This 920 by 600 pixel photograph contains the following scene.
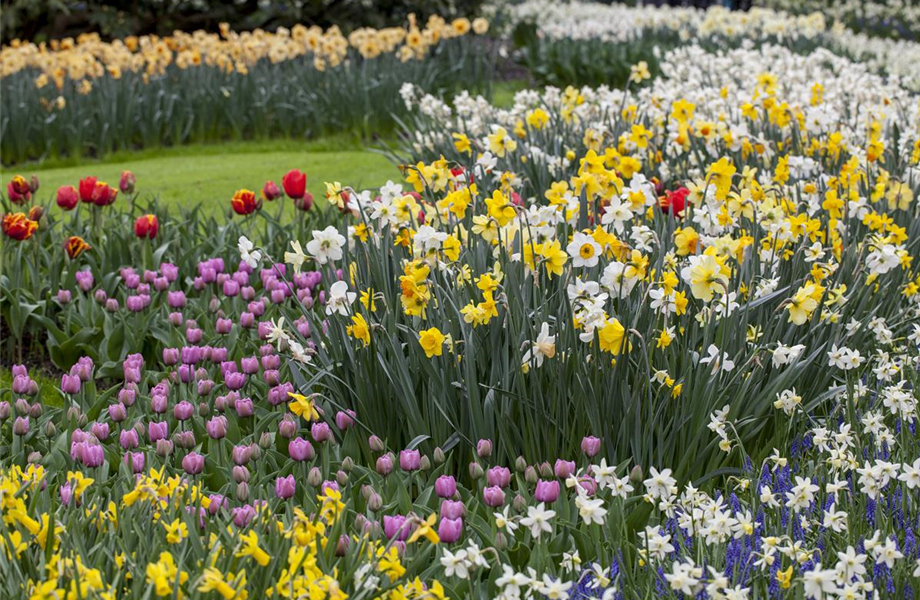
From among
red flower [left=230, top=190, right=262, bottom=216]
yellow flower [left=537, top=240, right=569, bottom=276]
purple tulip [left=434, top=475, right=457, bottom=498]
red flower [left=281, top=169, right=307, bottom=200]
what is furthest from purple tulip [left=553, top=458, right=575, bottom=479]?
red flower [left=230, top=190, right=262, bottom=216]

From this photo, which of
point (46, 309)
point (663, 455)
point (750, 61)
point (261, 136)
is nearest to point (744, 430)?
point (663, 455)

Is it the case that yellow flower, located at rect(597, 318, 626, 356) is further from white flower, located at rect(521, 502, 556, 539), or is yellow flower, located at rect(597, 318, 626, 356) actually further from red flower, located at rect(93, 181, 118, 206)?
red flower, located at rect(93, 181, 118, 206)

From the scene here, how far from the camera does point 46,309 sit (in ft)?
13.5

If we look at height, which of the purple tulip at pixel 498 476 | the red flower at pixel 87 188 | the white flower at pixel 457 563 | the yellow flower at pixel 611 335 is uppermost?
the yellow flower at pixel 611 335

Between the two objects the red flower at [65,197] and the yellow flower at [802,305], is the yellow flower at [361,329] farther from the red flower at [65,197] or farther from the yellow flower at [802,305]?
the red flower at [65,197]

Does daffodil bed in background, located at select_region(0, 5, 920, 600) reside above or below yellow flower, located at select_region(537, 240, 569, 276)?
below

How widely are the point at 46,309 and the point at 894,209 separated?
11.4 ft

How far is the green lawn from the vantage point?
21.2 feet

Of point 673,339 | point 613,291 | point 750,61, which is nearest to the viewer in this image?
point 613,291

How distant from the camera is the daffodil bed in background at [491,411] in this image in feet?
6.86

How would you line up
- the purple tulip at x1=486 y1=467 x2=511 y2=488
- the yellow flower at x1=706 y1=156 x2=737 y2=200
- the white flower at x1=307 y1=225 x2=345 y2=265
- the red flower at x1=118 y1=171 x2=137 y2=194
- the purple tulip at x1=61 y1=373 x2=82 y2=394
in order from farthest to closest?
the red flower at x1=118 y1=171 x2=137 y2=194 → the yellow flower at x1=706 y1=156 x2=737 y2=200 → the purple tulip at x1=61 y1=373 x2=82 y2=394 → the white flower at x1=307 y1=225 x2=345 y2=265 → the purple tulip at x1=486 y1=467 x2=511 y2=488

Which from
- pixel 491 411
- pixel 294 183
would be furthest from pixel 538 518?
pixel 294 183

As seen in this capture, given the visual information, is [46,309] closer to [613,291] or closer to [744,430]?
[613,291]

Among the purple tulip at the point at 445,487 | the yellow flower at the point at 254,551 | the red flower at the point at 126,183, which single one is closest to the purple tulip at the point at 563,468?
the purple tulip at the point at 445,487
